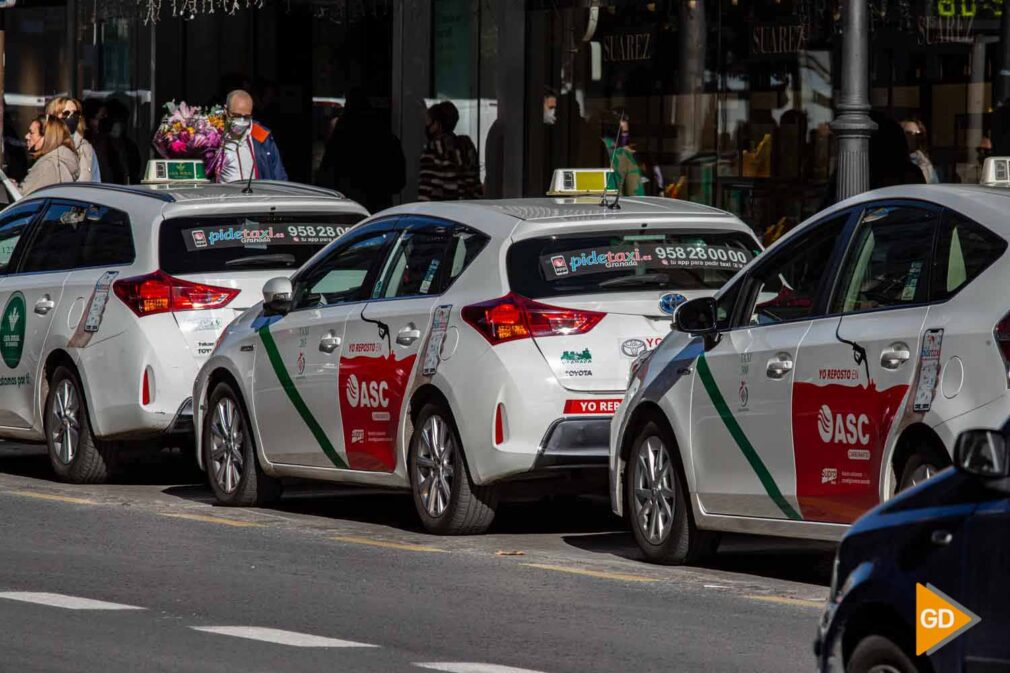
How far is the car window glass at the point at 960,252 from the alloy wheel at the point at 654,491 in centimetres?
188

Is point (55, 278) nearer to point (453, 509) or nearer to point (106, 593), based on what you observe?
point (453, 509)

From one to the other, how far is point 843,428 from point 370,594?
1.95m

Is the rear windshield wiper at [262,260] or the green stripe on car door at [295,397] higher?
the rear windshield wiper at [262,260]

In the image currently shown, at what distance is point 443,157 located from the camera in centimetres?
2108

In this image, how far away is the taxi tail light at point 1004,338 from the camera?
789 cm

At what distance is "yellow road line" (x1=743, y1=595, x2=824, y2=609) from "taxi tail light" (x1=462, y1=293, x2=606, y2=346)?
1.86 metres

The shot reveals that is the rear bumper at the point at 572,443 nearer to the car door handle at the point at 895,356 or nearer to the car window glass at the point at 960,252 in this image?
the car door handle at the point at 895,356

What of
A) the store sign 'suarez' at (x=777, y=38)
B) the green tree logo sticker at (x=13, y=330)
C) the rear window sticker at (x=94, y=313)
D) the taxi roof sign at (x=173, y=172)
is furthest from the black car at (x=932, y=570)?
the store sign 'suarez' at (x=777, y=38)

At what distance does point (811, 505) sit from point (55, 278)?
246 inches

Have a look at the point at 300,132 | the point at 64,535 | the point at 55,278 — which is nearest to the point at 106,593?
the point at 64,535

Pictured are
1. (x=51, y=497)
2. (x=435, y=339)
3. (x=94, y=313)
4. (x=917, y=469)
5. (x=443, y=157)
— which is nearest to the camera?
(x=917, y=469)

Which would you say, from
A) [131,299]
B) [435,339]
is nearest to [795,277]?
[435,339]

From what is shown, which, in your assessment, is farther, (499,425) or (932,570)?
(499,425)

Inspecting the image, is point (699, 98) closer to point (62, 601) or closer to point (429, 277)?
point (429, 277)
